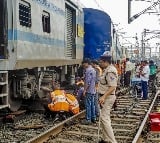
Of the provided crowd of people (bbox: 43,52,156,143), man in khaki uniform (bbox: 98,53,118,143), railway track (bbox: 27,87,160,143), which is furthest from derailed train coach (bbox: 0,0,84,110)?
man in khaki uniform (bbox: 98,53,118,143)

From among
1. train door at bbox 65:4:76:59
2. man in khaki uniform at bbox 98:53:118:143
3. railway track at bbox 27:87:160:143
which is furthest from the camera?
train door at bbox 65:4:76:59

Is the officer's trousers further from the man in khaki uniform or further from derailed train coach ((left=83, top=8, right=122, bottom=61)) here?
derailed train coach ((left=83, top=8, right=122, bottom=61))

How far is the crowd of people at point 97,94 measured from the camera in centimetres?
822

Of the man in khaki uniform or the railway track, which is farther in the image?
the railway track

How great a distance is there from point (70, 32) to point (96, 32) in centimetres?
324

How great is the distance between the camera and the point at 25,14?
1110 centimetres

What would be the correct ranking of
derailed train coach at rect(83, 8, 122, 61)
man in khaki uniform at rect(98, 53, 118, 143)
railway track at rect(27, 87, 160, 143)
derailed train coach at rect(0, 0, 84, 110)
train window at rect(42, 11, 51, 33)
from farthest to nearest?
derailed train coach at rect(83, 8, 122, 61), train window at rect(42, 11, 51, 33), derailed train coach at rect(0, 0, 84, 110), railway track at rect(27, 87, 160, 143), man in khaki uniform at rect(98, 53, 118, 143)

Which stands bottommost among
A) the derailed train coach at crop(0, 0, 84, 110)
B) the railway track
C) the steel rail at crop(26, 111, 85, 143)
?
the railway track

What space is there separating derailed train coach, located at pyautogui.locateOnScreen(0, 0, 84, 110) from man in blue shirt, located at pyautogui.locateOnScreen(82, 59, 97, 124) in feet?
4.54

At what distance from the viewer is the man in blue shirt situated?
38.5 ft

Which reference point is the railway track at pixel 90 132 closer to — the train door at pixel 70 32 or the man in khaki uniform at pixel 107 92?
the man in khaki uniform at pixel 107 92

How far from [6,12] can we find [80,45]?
28.1 ft

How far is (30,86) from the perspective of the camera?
12.1 metres

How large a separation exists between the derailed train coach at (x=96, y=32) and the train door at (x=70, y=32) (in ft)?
9.03
